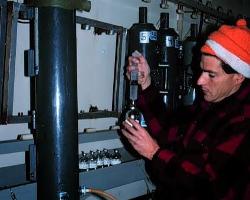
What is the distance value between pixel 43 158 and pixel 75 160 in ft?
A: 0.38

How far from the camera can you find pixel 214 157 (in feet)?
4.35

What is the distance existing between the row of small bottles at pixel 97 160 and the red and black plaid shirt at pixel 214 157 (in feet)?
0.88

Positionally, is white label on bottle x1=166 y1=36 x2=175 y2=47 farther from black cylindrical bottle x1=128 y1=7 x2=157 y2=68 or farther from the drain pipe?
the drain pipe

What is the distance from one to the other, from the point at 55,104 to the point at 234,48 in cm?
78

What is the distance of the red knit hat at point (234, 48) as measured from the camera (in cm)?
143

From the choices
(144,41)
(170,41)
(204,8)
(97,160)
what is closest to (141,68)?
(144,41)

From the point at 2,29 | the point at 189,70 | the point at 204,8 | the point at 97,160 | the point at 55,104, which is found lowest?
the point at 97,160

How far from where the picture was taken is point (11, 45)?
4.53ft

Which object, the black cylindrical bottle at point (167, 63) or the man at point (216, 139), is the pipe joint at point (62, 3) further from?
the black cylindrical bottle at point (167, 63)

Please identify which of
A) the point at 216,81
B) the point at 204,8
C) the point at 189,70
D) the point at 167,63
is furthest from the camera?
the point at 204,8

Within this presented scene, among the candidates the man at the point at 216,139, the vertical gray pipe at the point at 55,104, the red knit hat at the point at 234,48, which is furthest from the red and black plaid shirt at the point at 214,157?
the vertical gray pipe at the point at 55,104

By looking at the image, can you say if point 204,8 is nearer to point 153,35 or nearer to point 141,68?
point 153,35

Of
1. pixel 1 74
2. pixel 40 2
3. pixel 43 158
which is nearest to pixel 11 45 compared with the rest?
pixel 1 74

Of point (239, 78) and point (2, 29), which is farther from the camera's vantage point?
point (239, 78)
